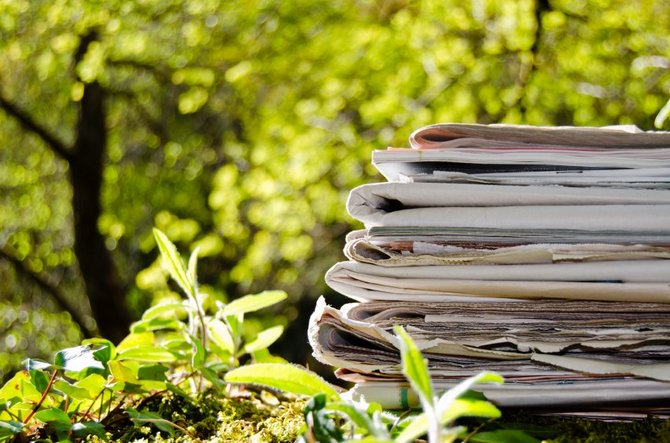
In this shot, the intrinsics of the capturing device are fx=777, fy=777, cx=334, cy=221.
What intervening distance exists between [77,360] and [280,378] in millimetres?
275

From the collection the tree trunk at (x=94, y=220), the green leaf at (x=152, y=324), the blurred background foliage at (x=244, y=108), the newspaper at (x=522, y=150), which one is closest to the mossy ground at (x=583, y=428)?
the newspaper at (x=522, y=150)

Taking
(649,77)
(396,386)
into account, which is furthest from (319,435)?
(649,77)

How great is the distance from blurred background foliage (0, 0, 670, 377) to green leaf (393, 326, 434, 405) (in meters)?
3.66

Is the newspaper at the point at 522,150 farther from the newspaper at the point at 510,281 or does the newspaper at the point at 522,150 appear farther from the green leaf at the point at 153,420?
the green leaf at the point at 153,420

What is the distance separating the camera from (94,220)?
609 cm

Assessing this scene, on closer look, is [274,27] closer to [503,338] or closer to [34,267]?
[34,267]

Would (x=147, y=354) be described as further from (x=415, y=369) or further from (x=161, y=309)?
(x=415, y=369)

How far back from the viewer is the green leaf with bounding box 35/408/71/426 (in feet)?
2.46

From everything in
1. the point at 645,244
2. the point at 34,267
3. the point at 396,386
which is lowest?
the point at 34,267

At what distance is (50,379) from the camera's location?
2.59 feet

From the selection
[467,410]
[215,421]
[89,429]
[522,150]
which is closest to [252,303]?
[215,421]

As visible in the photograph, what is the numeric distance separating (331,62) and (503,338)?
4.50 meters

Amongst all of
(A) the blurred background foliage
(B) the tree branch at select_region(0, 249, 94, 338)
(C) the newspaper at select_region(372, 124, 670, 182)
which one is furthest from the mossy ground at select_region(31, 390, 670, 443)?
(B) the tree branch at select_region(0, 249, 94, 338)

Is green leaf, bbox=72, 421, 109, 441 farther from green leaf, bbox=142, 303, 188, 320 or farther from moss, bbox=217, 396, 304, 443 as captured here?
green leaf, bbox=142, 303, 188, 320
